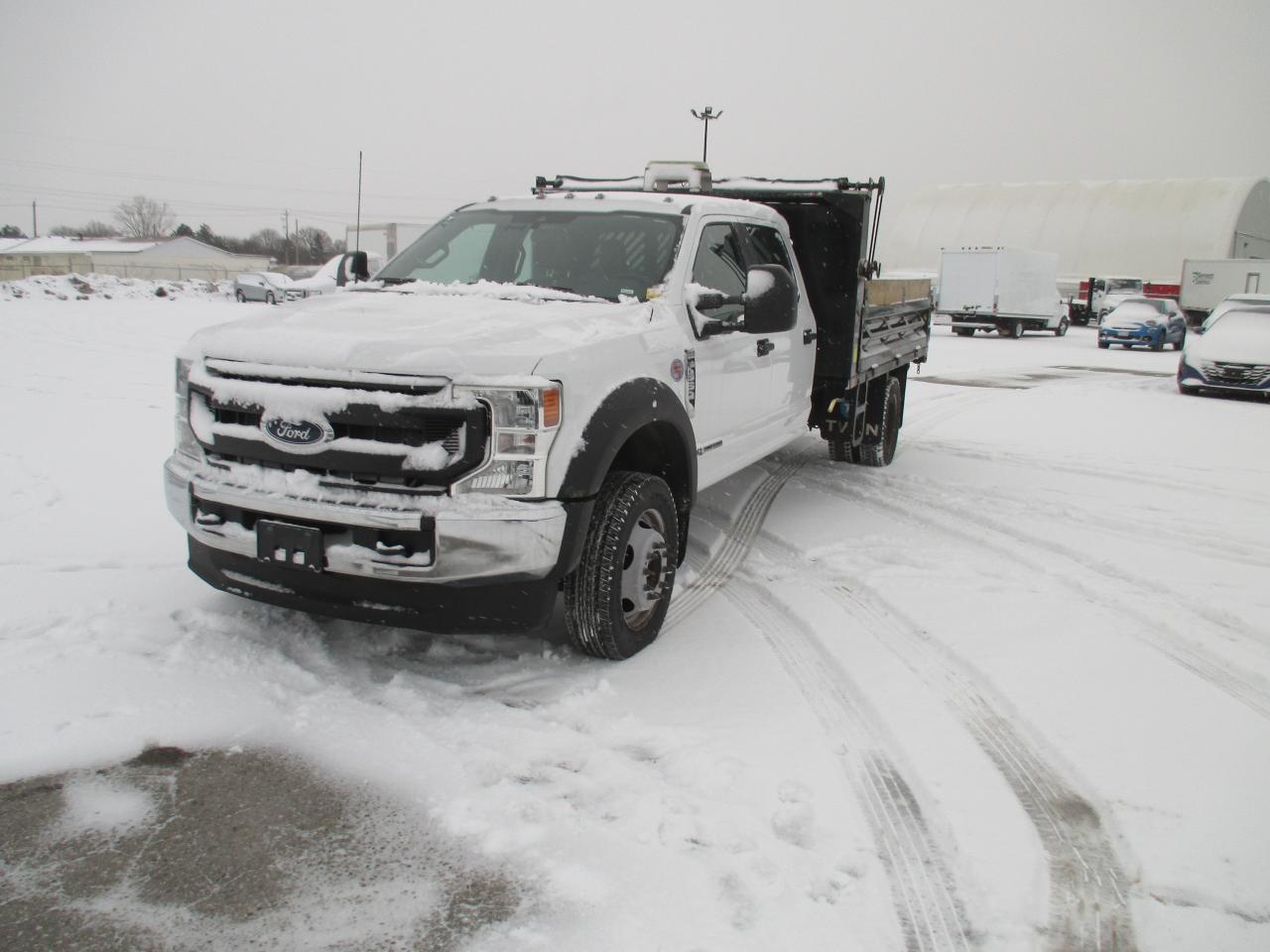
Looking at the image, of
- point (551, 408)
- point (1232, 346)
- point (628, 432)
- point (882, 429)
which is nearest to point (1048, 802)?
point (628, 432)

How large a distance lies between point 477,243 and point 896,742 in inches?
127

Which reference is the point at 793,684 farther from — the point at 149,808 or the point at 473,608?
the point at 149,808

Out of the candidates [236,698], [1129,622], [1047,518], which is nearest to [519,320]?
[236,698]

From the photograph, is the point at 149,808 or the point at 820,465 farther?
the point at 820,465

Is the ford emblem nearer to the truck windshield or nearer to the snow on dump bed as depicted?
the truck windshield

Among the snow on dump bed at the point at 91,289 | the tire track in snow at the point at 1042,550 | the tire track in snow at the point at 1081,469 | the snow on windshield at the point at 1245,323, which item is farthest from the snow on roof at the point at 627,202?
the snow on dump bed at the point at 91,289

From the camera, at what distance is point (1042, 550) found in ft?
19.2

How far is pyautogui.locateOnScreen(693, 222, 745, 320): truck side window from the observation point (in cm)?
471

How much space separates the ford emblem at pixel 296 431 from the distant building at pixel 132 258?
69.0m

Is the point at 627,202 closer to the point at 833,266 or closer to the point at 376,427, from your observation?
the point at 833,266

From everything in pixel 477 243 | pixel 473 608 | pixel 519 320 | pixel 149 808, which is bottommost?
pixel 149 808

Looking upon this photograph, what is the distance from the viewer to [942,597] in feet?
16.2

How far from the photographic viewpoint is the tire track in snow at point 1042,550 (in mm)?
4078

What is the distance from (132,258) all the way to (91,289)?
195ft
